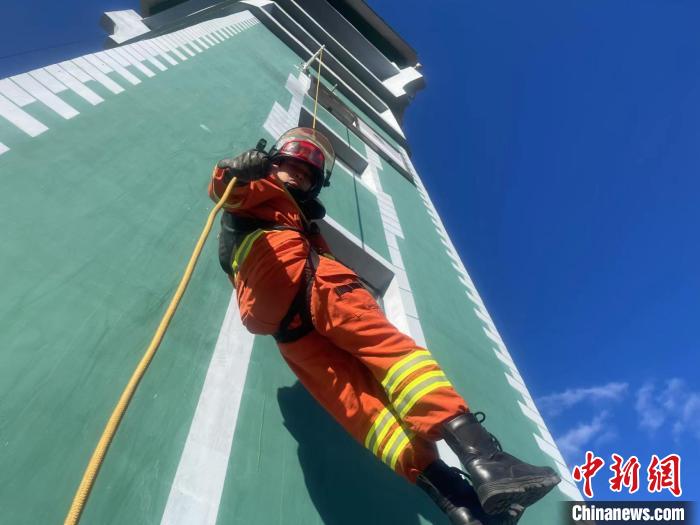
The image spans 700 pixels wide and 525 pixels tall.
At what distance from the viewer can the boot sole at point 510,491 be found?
1265 millimetres

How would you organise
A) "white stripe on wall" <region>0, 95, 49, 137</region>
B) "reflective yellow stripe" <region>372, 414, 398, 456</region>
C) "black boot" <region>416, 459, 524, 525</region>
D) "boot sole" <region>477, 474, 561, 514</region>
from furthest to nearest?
"white stripe on wall" <region>0, 95, 49, 137</region> → "reflective yellow stripe" <region>372, 414, 398, 456</region> → "black boot" <region>416, 459, 524, 525</region> → "boot sole" <region>477, 474, 561, 514</region>

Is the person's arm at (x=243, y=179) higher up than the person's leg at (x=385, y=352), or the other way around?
A: the person's arm at (x=243, y=179)

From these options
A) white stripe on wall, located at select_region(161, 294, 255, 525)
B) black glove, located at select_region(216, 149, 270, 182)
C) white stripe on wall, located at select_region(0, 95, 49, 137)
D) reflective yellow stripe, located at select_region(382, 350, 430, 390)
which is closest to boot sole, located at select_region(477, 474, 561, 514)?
reflective yellow stripe, located at select_region(382, 350, 430, 390)

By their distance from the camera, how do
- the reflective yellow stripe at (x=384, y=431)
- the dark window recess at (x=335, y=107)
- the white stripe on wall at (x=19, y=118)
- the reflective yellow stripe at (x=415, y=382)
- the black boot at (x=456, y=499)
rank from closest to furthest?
1. the black boot at (x=456, y=499)
2. the reflective yellow stripe at (x=415, y=382)
3. the reflective yellow stripe at (x=384, y=431)
4. the white stripe on wall at (x=19, y=118)
5. the dark window recess at (x=335, y=107)

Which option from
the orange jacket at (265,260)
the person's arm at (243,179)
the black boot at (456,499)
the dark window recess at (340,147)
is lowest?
the black boot at (456,499)

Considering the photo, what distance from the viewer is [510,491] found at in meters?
1.25

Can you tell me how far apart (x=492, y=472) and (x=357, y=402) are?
1.78 ft

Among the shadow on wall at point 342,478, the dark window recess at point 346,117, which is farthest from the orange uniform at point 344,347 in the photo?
the dark window recess at point 346,117

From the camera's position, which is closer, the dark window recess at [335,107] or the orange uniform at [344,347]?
the orange uniform at [344,347]

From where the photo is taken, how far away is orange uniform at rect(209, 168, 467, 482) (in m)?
1.49

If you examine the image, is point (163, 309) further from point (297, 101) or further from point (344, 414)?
point (297, 101)

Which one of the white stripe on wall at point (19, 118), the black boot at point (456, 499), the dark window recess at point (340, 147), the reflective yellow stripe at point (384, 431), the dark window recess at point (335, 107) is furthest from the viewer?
Answer: the dark window recess at point (335, 107)

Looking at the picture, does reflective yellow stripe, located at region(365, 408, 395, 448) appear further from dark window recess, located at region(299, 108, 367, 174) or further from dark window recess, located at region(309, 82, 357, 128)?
dark window recess, located at region(309, 82, 357, 128)

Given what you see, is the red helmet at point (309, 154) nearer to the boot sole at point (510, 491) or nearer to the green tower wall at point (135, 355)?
the green tower wall at point (135, 355)
